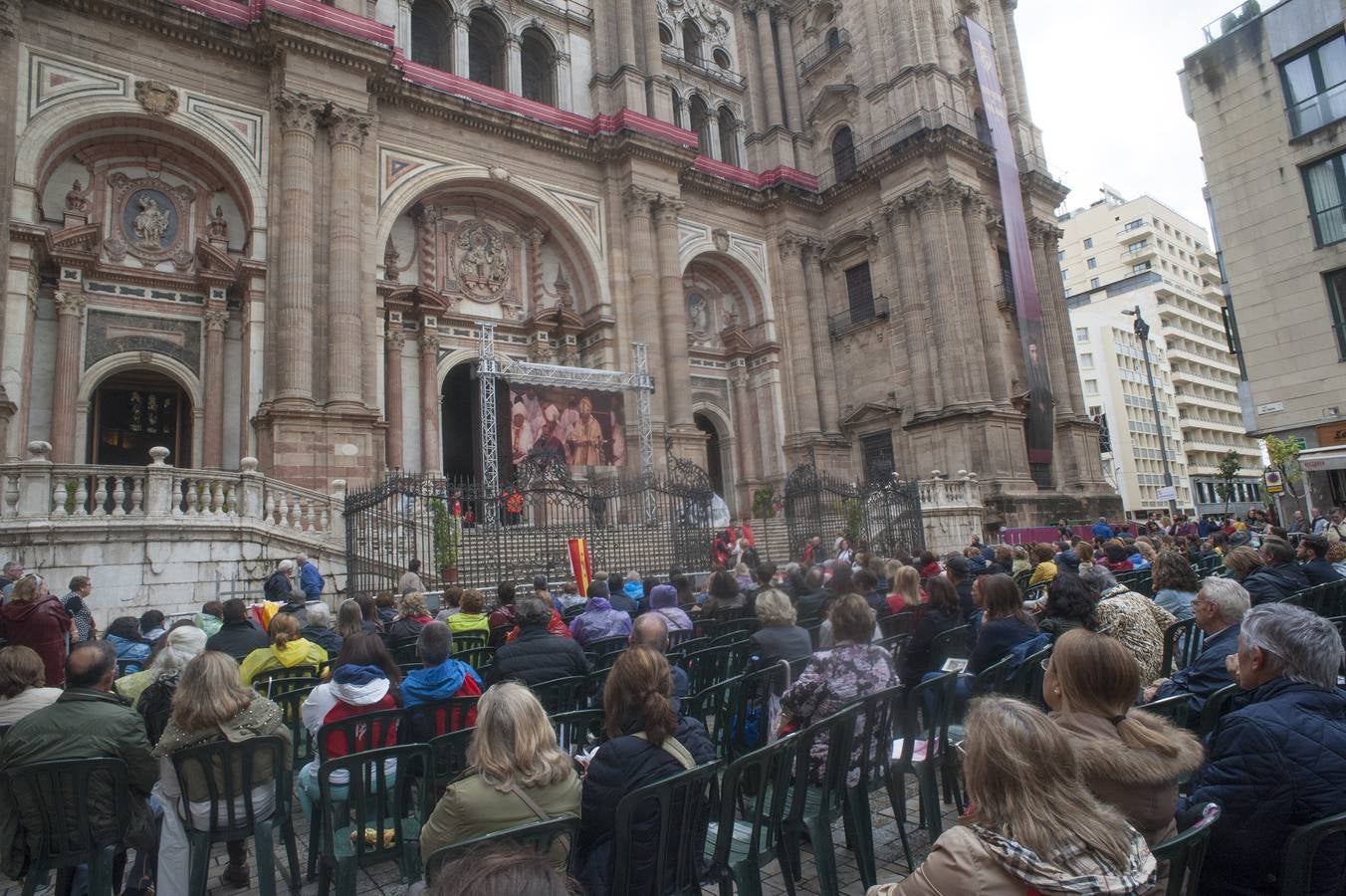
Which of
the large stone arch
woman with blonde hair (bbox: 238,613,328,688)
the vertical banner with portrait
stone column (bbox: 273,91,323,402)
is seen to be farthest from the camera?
the vertical banner with portrait

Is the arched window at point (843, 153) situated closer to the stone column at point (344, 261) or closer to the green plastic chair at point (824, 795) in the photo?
the stone column at point (344, 261)

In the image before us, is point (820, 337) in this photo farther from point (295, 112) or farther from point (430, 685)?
point (430, 685)

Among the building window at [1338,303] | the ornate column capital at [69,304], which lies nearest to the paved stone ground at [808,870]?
the ornate column capital at [69,304]

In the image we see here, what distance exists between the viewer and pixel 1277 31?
1988cm

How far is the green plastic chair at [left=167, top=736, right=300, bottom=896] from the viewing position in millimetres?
3619

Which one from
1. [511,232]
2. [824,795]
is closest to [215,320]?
[511,232]

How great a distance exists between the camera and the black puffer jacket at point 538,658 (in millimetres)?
4855

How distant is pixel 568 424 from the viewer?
1944 cm

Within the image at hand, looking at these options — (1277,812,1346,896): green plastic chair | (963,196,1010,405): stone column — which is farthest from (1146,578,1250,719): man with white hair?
(963,196,1010,405): stone column

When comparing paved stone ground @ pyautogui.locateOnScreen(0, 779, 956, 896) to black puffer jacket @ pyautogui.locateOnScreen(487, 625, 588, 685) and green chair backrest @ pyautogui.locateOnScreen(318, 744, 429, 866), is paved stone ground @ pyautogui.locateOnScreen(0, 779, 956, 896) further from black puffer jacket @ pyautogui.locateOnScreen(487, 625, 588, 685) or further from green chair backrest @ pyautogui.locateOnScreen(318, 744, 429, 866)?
black puffer jacket @ pyautogui.locateOnScreen(487, 625, 588, 685)

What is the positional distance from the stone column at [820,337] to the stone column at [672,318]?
593cm

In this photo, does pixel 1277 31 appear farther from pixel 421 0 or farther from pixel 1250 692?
pixel 1250 692

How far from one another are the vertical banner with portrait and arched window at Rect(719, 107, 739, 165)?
857 centimetres

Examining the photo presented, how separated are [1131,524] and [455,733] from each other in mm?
21832
